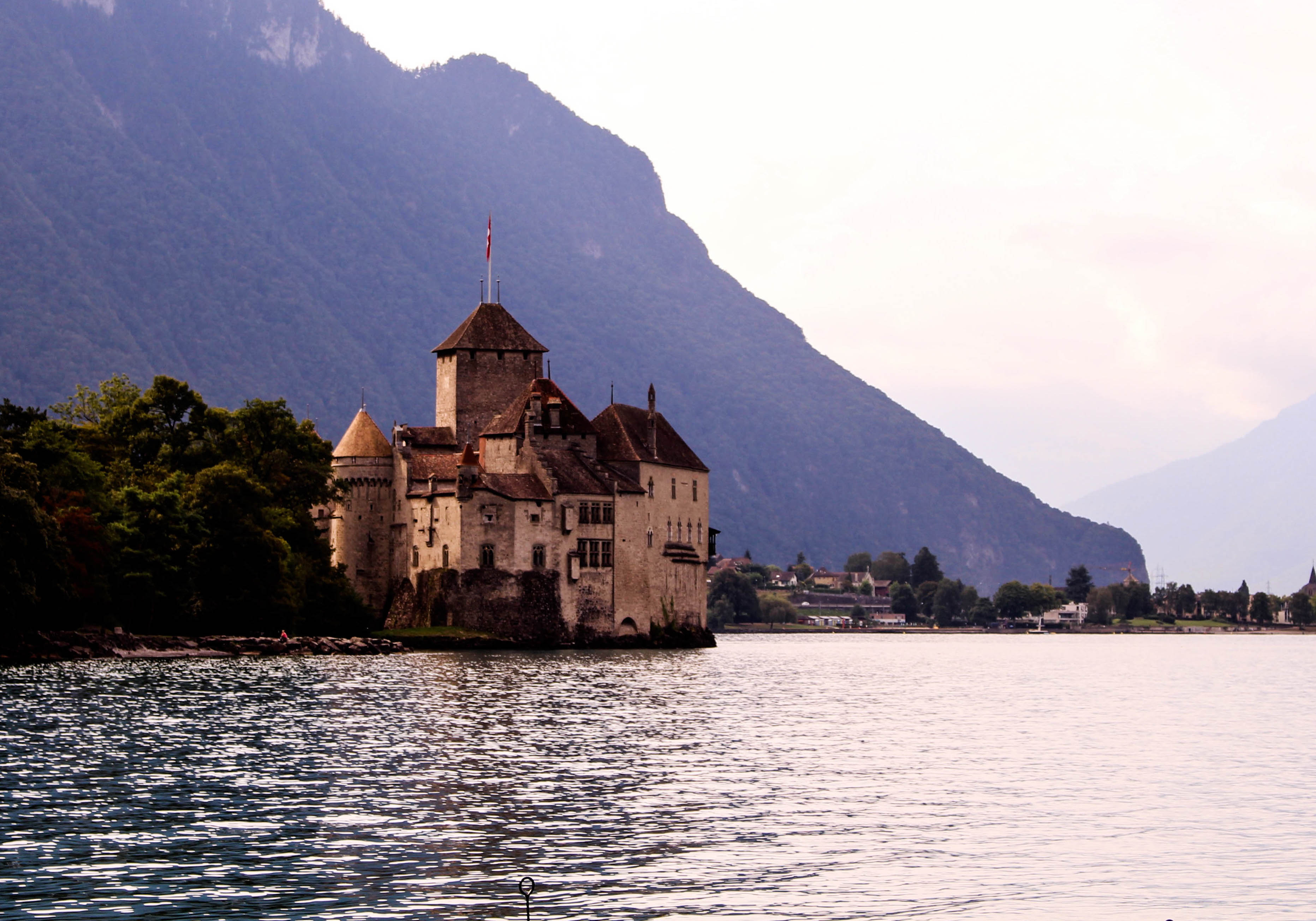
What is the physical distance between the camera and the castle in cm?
11150

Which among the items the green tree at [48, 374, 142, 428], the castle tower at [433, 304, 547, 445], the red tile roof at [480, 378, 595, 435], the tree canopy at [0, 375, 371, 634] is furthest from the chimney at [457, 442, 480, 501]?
the green tree at [48, 374, 142, 428]

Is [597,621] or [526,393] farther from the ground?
[526,393]

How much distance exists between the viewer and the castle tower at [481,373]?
126312 millimetres

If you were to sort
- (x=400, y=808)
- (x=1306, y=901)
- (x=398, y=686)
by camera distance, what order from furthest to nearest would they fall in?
(x=398, y=686), (x=400, y=808), (x=1306, y=901)

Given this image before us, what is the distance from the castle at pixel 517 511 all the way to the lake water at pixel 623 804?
38631 mm

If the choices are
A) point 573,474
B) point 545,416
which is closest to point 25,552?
point 573,474

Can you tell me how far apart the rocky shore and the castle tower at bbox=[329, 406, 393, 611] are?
1703 cm

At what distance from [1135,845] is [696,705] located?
34520 millimetres

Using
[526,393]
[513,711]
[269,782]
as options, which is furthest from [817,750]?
[526,393]

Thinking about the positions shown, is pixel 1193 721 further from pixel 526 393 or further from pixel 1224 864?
pixel 526 393

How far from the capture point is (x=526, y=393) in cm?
11856

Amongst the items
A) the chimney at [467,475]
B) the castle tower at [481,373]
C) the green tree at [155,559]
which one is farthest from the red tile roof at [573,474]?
the green tree at [155,559]

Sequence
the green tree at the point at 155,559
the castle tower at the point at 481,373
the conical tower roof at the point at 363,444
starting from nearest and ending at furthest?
the green tree at the point at 155,559
the conical tower roof at the point at 363,444
the castle tower at the point at 481,373

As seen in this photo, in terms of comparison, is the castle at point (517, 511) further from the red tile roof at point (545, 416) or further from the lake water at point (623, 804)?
the lake water at point (623, 804)
